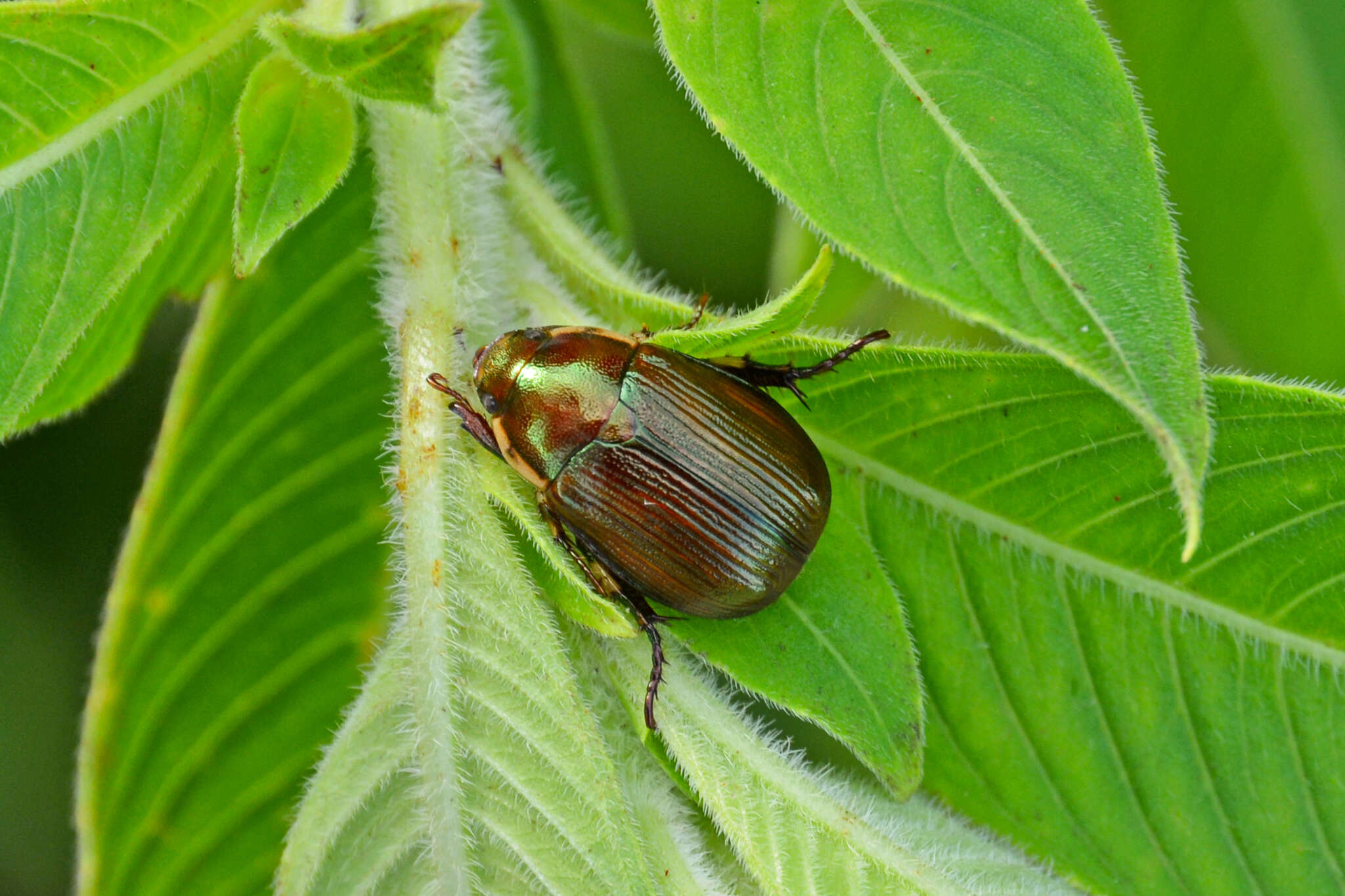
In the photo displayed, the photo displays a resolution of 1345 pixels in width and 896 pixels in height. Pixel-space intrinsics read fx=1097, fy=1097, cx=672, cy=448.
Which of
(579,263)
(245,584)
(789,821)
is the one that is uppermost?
(579,263)

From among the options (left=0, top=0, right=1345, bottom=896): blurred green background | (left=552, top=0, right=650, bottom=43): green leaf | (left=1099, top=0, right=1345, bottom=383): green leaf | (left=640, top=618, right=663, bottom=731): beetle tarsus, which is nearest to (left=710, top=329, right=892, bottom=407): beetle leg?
(left=640, top=618, right=663, bottom=731): beetle tarsus

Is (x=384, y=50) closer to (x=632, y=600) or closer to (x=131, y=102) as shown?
(x=131, y=102)

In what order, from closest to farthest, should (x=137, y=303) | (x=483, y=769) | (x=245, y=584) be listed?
(x=483, y=769)
(x=137, y=303)
(x=245, y=584)

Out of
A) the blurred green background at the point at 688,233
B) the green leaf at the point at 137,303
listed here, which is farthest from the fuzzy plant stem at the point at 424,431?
the blurred green background at the point at 688,233

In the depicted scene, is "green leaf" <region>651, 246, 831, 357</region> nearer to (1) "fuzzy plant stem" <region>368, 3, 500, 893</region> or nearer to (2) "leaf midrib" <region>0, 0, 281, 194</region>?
(1) "fuzzy plant stem" <region>368, 3, 500, 893</region>

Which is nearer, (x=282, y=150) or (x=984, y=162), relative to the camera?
(x=984, y=162)

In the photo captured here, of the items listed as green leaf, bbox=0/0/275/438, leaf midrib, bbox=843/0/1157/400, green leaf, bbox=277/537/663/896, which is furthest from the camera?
green leaf, bbox=0/0/275/438

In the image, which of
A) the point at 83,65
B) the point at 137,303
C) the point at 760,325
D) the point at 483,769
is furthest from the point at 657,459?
the point at 83,65
